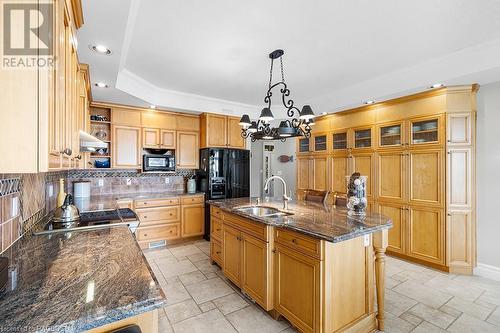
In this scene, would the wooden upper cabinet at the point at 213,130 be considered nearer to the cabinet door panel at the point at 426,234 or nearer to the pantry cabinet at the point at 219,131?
the pantry cabinet at the point at 219,131

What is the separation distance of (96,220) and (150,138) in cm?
248

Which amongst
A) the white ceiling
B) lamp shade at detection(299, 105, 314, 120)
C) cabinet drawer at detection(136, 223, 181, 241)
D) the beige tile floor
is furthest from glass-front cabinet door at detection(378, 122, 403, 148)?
cabinet drawer at detection(136, 223, 181, 241)

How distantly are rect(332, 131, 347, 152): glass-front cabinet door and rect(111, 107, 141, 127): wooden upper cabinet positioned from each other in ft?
Result: 12.3

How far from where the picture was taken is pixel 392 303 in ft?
8.14

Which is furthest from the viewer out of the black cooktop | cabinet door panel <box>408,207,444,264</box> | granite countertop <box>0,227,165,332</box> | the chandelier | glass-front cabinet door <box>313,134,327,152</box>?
glass-front cabinet door <box>313,134,327,152</box>

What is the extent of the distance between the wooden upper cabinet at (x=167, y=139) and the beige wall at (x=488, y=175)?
15.7ft

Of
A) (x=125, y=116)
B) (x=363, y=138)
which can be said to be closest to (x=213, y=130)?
(x=125, y=116)

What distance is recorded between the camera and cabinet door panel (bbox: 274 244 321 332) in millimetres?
1766

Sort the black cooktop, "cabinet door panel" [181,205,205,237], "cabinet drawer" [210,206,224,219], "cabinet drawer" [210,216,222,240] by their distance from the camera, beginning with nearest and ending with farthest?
the black cooktop < "cabinet drawer" [210,206,224,219] < "cabinet drawer" [210,216,222,240] < "cabinet door panel" [181,205,205,237]

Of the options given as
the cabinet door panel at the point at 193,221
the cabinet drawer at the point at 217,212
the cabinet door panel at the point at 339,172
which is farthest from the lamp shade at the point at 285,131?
the cabinet door panel at the point at 193,221

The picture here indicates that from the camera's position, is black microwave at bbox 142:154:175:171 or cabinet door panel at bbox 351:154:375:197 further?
black microwave at bbox 142:154:175:171

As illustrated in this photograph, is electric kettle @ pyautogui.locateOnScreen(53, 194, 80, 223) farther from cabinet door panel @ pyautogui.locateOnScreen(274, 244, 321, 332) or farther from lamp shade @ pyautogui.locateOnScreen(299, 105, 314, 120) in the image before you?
lamp shade @ pyautogui.locateOnScreen(299, 105, 314, 120)

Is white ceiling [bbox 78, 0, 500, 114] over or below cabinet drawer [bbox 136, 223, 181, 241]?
over

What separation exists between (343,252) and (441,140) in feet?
8.42
